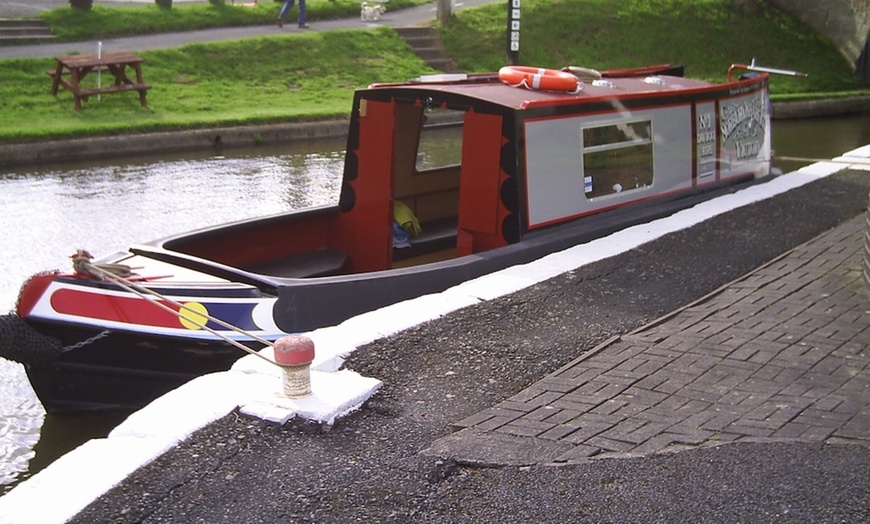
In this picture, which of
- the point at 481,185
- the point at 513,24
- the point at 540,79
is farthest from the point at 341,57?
the point at 481,185

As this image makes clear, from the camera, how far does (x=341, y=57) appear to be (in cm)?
2088

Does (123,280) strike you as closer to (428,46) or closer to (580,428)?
(580,428)

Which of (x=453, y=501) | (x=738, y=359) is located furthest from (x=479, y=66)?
(x=453, y=501)

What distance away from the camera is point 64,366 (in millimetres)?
6102

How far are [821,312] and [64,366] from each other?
4.57 meters

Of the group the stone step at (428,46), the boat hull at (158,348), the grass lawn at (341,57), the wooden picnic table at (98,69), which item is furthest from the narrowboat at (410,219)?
the stone step at (428,46)

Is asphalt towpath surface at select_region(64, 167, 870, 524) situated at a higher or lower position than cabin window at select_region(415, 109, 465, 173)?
lower

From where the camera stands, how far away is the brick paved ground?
155 inches

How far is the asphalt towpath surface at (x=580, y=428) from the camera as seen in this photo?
3477 mm

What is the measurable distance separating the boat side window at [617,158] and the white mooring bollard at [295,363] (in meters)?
3.97

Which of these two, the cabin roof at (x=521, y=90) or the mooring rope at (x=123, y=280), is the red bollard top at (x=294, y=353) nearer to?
the mooring rope at (x=123, y=280)

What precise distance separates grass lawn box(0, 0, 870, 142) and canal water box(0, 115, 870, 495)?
146 cm

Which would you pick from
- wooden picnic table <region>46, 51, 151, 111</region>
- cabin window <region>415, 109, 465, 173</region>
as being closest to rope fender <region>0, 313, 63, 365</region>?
cabin window <region>415, 109, 465, 173</region>

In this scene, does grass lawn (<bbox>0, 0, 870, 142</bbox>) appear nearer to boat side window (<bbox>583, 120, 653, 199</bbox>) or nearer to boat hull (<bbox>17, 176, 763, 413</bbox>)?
boat hull (<bbox>17, 176, 763, 413</bbox>)
